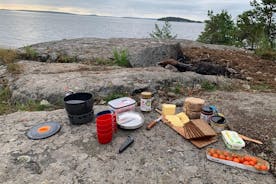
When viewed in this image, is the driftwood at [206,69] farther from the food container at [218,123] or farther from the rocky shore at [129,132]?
the food container at [218,123]

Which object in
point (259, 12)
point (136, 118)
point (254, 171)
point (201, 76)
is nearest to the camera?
point (254, 171)

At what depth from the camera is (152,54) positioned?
439cm

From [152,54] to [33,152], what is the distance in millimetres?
3128

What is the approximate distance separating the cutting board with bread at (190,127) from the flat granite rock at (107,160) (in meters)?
0.06

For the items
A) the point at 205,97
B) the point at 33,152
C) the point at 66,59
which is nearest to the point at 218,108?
the point at 205,97

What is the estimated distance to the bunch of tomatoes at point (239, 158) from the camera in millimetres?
1628

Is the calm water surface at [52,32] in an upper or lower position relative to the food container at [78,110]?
upper

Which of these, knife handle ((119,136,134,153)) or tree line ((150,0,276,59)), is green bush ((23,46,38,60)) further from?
tree line ((150,0,276,59))

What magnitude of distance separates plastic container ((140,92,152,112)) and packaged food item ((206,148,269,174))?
0.84 metres

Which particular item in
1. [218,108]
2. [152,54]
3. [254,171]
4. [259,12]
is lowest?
[254,171]

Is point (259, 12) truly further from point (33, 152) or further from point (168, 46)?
point (33, 152)

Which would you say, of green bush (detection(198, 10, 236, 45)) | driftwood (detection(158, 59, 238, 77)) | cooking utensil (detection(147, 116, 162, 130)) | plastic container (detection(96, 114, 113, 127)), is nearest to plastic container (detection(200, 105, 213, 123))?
cooking utensil (detection(147, 116, 162, 130))

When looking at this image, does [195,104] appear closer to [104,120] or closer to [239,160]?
[239,160]

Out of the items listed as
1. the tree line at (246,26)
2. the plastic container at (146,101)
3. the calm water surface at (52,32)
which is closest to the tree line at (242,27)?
the tree line at (246,26)
